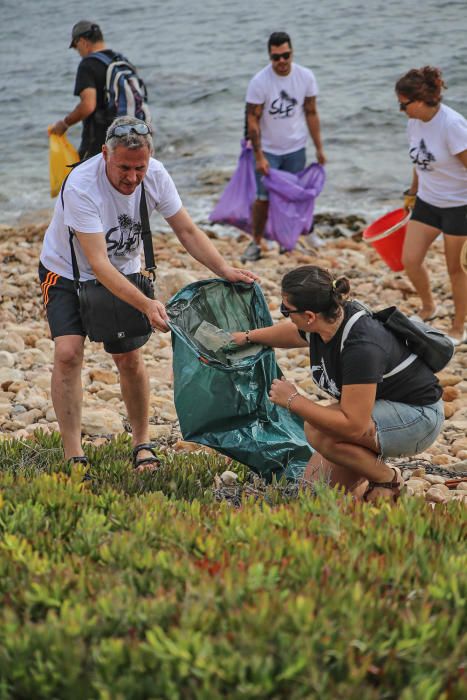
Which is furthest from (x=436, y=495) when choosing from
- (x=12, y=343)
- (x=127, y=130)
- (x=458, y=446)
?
(x=12, y=343)

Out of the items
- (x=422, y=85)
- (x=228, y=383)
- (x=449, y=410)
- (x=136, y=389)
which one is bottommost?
(x=449, y=410)

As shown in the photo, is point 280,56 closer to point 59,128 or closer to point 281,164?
point 281,164

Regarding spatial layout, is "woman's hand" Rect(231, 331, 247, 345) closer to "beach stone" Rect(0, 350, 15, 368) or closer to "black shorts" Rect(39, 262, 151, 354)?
"black shorts" Rect(39, 262, 151, 354)

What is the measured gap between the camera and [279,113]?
9.16 m

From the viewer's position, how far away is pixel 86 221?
4406 mm

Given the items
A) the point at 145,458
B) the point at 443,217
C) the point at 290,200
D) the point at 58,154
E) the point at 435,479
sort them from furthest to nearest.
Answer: the point at 290,200 < the point at 58,154 < the point at 443,217 < the point at 435,479 < the point at 145,458

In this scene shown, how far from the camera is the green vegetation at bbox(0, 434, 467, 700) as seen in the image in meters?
2.34

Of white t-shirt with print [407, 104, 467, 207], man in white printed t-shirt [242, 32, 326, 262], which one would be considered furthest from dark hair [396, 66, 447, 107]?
man in white printed t-shirt [242, 32, 326, 262]

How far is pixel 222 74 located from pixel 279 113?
41.3 ft

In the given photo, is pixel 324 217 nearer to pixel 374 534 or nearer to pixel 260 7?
pixel 374 534

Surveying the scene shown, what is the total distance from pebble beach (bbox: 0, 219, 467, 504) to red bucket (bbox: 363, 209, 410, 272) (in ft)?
2.20

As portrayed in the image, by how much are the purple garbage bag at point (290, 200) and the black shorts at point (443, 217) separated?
212 centimetres

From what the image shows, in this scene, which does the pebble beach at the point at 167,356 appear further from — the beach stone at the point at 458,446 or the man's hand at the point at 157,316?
the man's hand at the point at 157,316

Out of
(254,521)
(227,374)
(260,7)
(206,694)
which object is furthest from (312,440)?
(260,7)
